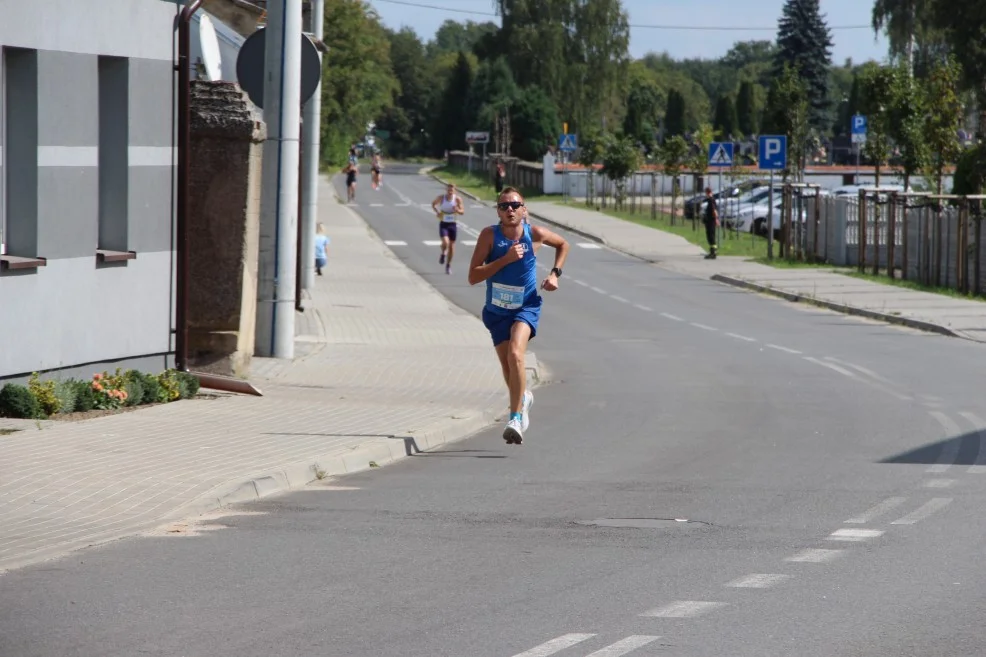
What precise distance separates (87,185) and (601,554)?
7.08 m

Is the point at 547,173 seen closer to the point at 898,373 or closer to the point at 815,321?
the point at 815,321

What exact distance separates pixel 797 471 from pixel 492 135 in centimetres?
10283

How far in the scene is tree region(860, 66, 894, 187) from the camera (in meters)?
44.1

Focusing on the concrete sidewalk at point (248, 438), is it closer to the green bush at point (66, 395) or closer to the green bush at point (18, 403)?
the green bush at point (18, 403)

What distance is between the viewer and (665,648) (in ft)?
18.9

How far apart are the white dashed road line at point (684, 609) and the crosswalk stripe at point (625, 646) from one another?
A: 0.38 m

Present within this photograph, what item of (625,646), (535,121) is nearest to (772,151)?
(625,646)

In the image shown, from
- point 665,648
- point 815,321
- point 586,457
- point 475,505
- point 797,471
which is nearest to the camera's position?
point 665,648

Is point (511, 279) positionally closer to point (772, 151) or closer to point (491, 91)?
point (772, 151)

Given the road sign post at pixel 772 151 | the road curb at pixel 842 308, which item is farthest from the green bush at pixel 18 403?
the road sign post at pixel 772 151

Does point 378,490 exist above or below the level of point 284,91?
below

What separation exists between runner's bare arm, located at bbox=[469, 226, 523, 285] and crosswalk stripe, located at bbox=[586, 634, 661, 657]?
5.51 m

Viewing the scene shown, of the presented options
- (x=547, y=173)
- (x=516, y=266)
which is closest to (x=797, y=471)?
(x=516, y=266)

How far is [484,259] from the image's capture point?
11.5 metres
